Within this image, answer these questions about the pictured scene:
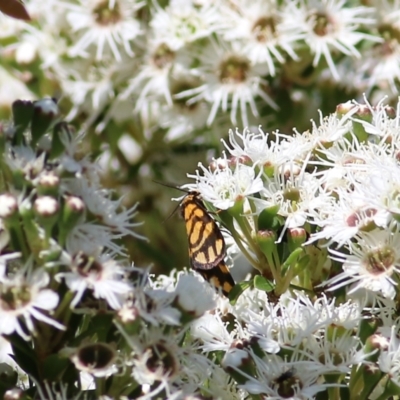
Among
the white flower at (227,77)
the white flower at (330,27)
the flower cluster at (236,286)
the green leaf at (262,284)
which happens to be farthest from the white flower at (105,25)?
the green leaf at (262,284)

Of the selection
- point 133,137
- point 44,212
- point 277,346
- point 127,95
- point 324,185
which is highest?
point 44,212

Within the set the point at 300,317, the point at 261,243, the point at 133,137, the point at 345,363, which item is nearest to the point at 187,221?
the point at 261,243

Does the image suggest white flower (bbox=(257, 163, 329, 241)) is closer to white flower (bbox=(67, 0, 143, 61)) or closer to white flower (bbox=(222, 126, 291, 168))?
white flower (bbox=(222, 126, 291, 168))

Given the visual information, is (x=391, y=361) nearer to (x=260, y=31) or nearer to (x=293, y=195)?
(x=293, y=195)

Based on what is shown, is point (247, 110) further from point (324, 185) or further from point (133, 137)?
point (324, 185)

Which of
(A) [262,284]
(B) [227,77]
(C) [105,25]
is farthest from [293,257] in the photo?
(C) [105,25]

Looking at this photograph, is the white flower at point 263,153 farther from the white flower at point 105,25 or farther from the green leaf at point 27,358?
the white flower at point 105,25
